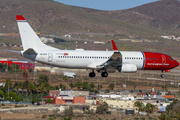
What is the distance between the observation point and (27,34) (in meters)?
51.4

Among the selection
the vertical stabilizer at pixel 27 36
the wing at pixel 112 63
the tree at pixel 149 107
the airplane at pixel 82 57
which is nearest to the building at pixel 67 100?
the tree at pixel 149 107

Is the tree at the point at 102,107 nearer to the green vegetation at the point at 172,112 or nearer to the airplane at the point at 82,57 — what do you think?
the green vegetation at the point at 172,112

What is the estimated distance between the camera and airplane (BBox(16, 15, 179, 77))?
51.1 m

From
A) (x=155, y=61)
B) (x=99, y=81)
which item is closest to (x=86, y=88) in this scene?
(x=99, y=81)

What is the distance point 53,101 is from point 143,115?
25274mm

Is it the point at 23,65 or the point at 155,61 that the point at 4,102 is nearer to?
the point at 23,65

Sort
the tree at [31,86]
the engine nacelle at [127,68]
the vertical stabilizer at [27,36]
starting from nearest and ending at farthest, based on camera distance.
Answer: the vertical stabilizer at [27,36] < the engine nacelle at [127,68] < the tree at [31,86]

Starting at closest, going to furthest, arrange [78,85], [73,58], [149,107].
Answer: [73,58] → [149,107] → [78,85]

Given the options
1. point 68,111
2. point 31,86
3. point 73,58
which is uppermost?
point 73,58

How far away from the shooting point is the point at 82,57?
52.7 m

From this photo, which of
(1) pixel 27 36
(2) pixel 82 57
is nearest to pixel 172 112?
(2) pixel 82 57

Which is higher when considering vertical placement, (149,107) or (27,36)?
(27,36)

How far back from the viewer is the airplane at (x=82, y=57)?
51.1 meters

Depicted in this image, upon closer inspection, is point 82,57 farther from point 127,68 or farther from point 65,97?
point 65,97
